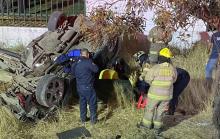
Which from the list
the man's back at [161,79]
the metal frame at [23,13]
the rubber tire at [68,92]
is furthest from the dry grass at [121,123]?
the metal frame at [23,13]

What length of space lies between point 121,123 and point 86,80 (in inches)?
36.0

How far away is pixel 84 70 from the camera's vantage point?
274 inches

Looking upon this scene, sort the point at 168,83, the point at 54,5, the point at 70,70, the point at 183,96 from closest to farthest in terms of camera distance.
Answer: the point at 168,83, the point at 70,70, the point at 183,96, the point at 54,5

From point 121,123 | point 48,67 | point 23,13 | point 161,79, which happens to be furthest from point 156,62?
point 23,13

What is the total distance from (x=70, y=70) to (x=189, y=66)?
3298mm

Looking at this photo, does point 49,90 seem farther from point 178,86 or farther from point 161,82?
point 178,86

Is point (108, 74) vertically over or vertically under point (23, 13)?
under

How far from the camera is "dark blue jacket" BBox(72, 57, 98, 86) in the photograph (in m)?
6.95

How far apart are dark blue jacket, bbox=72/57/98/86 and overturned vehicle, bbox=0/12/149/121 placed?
11.0 inches

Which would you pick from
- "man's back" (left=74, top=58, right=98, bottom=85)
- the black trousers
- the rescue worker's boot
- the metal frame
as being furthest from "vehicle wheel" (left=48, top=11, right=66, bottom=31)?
the metal frame

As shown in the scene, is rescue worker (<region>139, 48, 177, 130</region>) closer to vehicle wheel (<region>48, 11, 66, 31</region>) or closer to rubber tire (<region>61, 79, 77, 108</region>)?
rubber tire (<region>61, 79, 77, 108</region>)

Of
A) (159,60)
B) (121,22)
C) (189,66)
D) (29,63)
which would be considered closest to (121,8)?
(121,22)

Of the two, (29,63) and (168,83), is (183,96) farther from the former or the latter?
(29,63)

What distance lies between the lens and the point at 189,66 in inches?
383
